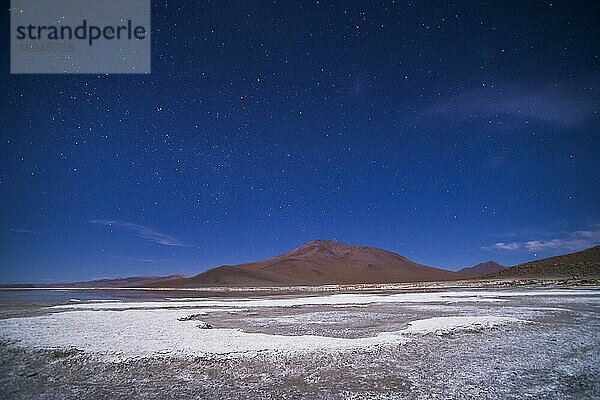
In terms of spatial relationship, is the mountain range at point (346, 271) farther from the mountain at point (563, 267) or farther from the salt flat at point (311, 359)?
the salt flat at point (311, 359)

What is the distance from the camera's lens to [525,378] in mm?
8758

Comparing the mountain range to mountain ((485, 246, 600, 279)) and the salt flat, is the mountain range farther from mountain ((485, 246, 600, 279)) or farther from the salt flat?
the salt flat

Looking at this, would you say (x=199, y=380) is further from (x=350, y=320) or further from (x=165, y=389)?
(x=350, y=320)

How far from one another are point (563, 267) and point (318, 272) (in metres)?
83.8

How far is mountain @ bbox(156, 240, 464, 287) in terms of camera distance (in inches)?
4400

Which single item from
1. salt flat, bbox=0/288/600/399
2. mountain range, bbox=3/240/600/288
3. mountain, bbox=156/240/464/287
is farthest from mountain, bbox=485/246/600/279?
salt flat, bbox=0/288/600/399

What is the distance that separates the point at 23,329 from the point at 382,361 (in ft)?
48.6

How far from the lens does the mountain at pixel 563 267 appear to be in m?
72.2

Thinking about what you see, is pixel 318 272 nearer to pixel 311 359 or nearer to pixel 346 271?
pixel 346 271

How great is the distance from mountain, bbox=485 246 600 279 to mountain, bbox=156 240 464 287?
43.1 m

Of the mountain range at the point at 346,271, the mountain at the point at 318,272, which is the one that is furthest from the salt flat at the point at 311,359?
the mountain at the point at 318,272

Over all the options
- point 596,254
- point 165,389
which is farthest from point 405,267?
point 165,389

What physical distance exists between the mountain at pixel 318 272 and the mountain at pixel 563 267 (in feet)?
141

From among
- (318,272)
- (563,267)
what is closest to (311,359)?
(563,267)
